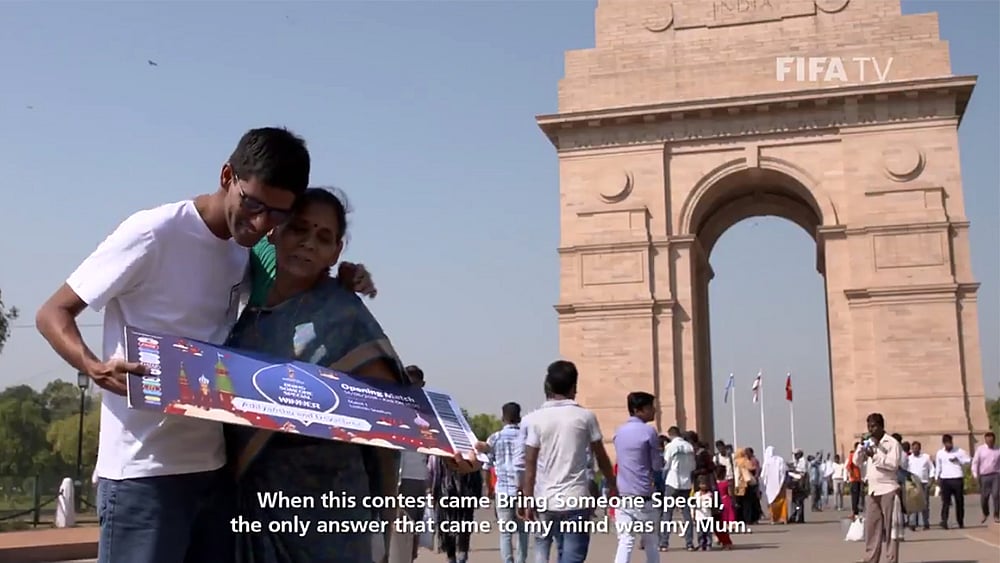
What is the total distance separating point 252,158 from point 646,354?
23.8 meters

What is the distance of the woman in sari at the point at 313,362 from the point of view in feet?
9.22

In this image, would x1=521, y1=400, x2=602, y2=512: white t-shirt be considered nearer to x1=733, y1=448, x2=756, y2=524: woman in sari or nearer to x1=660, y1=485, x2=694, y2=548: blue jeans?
x1=660, y1=485, x2=694, y2=548: blue jeans

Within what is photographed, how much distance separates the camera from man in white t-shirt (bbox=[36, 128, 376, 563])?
278 centimetres

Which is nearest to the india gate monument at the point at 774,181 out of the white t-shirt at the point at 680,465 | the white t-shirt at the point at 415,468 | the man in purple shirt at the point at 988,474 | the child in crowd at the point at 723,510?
the man in purple shirt at the point at 988,474

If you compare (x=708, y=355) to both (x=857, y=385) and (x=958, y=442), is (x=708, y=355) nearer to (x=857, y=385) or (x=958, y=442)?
(x=857, y=385)

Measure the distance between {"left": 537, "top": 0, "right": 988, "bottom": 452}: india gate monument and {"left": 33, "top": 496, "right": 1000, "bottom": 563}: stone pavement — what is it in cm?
837

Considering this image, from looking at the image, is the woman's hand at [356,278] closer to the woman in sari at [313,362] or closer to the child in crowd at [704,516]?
the woman in sari at [313,362]

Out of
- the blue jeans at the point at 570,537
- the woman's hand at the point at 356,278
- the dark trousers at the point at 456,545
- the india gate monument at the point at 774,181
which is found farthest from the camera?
the india gate monument at the point at 774,181

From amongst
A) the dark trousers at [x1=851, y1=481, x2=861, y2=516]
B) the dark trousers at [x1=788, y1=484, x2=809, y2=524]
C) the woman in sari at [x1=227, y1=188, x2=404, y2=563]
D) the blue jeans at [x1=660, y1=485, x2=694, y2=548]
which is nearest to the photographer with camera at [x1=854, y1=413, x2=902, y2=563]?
the blue jeans at [x1=660, y1=485, x2=694, y2=548]

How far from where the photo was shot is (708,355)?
30.8 m

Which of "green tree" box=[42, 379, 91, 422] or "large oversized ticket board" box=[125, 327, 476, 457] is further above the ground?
"green tree" box=[42, 379, 91, 422]

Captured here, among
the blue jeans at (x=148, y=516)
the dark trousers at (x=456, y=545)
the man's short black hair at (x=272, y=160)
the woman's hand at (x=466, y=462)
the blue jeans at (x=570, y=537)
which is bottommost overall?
the dark trousers at (x=456, y=545)

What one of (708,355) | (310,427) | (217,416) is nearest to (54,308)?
(217,416)

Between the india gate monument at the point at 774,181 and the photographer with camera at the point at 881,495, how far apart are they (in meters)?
15.3
